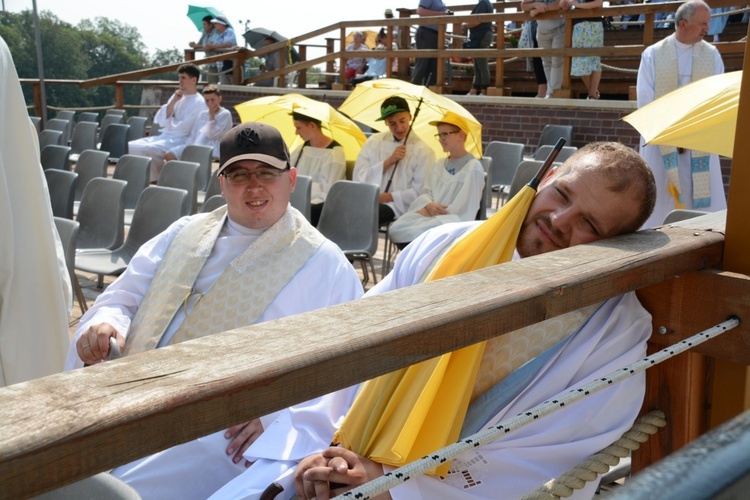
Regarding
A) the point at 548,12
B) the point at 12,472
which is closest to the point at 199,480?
the point at 12,472

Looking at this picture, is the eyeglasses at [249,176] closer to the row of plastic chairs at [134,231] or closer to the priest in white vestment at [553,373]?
the priest in white vestment at [553,373]

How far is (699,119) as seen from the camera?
146 inches

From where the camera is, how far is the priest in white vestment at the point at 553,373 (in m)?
1.80

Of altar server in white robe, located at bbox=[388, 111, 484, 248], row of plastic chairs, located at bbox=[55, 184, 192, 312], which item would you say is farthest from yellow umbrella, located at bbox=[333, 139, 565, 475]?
altar server in white robe, located at bbox=[388, 111, 484, 248]

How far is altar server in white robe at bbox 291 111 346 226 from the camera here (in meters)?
7.63

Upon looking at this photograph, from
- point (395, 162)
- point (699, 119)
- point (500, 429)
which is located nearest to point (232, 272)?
point (500, 429)

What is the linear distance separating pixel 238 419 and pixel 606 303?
3.87 ft

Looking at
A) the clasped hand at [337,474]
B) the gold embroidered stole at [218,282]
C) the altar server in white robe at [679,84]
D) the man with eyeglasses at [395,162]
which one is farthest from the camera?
the man with eyeglasses at [395,162]

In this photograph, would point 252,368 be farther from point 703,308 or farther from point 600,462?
point 703,308

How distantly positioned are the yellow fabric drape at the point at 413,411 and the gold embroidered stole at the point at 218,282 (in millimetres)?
969

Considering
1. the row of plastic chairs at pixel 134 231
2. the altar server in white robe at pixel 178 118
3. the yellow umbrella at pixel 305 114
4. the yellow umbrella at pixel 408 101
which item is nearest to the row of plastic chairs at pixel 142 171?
the yellow umbrella at pixel 305 114

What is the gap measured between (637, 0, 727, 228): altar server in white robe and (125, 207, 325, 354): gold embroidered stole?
3.45 m

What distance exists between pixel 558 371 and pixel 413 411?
0.35m

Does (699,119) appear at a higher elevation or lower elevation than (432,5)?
lower
